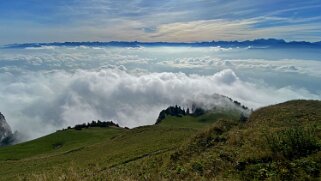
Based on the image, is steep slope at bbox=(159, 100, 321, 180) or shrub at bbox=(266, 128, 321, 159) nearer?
steep slope at bbox=(159, 100, 321, 180)

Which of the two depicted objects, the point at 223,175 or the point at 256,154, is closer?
the point at 223,175

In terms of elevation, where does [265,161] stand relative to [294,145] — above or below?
below

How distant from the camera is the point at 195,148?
74.1ft

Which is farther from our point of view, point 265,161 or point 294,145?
point 294,145

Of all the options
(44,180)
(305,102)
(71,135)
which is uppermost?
(44,180)

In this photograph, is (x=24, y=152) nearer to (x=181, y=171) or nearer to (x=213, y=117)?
(x=213, y=117)

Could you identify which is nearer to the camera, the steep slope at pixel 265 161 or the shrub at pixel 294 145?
the steep slope at pixel 265 161

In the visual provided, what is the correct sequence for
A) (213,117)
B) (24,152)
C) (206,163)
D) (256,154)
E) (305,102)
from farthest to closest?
1. (213,117)
2. (24,152)
3. (305,102)
4. (206,163)
5. (256,154)

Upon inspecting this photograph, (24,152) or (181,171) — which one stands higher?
(181,171)

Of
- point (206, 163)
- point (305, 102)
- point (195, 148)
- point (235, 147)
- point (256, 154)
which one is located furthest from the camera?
point (305, 102)

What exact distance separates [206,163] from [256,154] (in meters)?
2.29

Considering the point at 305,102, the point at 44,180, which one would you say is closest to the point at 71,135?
the point at 305,102

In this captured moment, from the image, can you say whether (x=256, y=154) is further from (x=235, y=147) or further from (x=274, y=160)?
(x=235, y=147)

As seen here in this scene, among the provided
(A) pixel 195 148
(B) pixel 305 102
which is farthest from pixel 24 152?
(A) pixel 195 148
